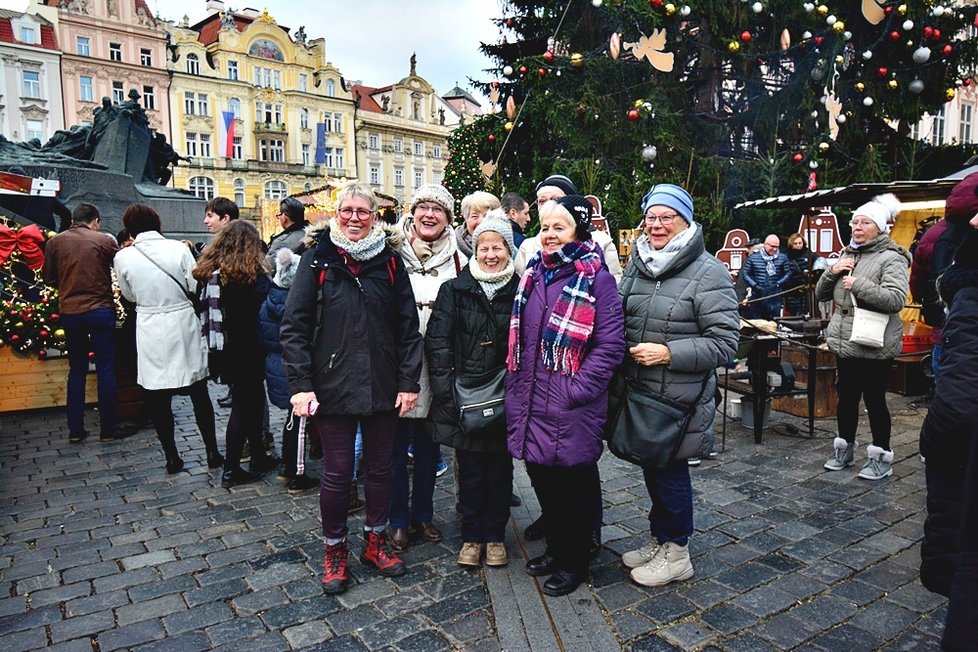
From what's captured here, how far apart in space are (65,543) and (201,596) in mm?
1266

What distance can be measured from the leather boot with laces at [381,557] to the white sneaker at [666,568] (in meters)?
1.23

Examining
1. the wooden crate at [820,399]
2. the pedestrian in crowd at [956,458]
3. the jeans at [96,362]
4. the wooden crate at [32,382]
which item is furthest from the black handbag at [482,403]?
the wooden crate at [32,382]

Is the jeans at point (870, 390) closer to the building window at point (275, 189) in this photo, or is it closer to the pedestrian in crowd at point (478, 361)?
the pedestrian in crowd at point (478, 361)

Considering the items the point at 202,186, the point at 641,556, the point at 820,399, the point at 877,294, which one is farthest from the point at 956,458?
the point at 202,186

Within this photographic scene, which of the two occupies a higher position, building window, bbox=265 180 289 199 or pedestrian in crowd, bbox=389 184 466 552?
building window, bbox=265 180 289 199

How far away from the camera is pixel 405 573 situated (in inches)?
139

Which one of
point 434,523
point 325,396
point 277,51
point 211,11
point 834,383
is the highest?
point 211,11

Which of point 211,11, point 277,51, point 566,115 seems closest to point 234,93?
point 277,51

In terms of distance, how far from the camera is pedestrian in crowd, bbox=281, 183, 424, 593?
Result: 3301 millimetres

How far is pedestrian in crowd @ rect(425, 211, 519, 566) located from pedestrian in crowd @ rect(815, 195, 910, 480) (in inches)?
113

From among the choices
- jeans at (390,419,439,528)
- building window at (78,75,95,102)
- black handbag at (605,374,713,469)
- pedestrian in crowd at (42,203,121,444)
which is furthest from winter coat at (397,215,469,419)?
building window at (78,75,95,102)

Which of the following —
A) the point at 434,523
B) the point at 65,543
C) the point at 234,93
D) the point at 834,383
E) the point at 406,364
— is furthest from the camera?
the point at 234,93

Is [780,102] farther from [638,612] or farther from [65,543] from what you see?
[65,543]

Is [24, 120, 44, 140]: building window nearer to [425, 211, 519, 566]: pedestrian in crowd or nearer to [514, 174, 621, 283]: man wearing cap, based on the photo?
[514, 174, 621, 283]: man wearing cap
